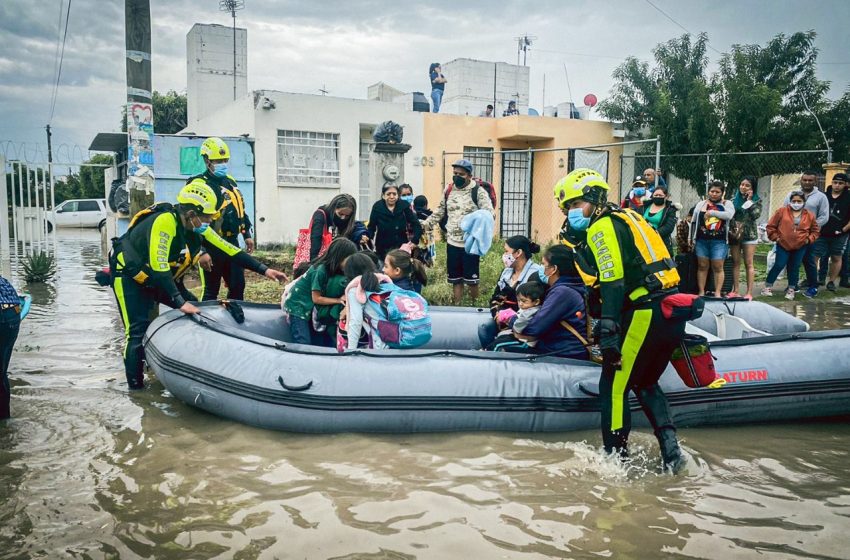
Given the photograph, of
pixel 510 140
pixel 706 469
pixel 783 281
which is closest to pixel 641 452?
pixel 706 469

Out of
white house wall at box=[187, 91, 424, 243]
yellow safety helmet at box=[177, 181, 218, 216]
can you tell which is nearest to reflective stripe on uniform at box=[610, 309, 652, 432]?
yellow safety helmet at box=[177, 181, 218, 216]

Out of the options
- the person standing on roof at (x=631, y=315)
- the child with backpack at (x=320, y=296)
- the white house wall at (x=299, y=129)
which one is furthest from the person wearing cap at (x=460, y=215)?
the white house wall at (x=299, y=129)

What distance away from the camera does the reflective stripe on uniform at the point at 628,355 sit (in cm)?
380

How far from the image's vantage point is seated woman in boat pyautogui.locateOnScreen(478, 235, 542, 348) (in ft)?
18.4

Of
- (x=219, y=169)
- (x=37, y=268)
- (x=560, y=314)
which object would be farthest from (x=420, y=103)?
(x=560, y=314)

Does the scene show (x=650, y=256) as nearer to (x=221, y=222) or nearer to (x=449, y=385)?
(x=449, y=385)

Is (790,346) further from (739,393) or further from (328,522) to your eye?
(328,522)

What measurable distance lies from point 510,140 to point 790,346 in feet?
44.6

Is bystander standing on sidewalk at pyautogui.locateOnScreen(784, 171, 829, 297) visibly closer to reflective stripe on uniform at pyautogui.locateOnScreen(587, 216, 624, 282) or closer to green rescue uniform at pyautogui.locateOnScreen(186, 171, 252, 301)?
reflective stripe on uniform at pyautogui.locateOnScreen(587, 216, 624, 282)

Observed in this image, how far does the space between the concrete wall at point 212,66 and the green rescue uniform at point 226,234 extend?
15316mm

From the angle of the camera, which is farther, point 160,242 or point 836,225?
point 836,225

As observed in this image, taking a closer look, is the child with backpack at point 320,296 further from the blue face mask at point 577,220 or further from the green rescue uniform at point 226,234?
the blue face mask at point 577,220

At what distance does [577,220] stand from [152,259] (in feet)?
9.84

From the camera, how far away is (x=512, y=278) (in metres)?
5.70
